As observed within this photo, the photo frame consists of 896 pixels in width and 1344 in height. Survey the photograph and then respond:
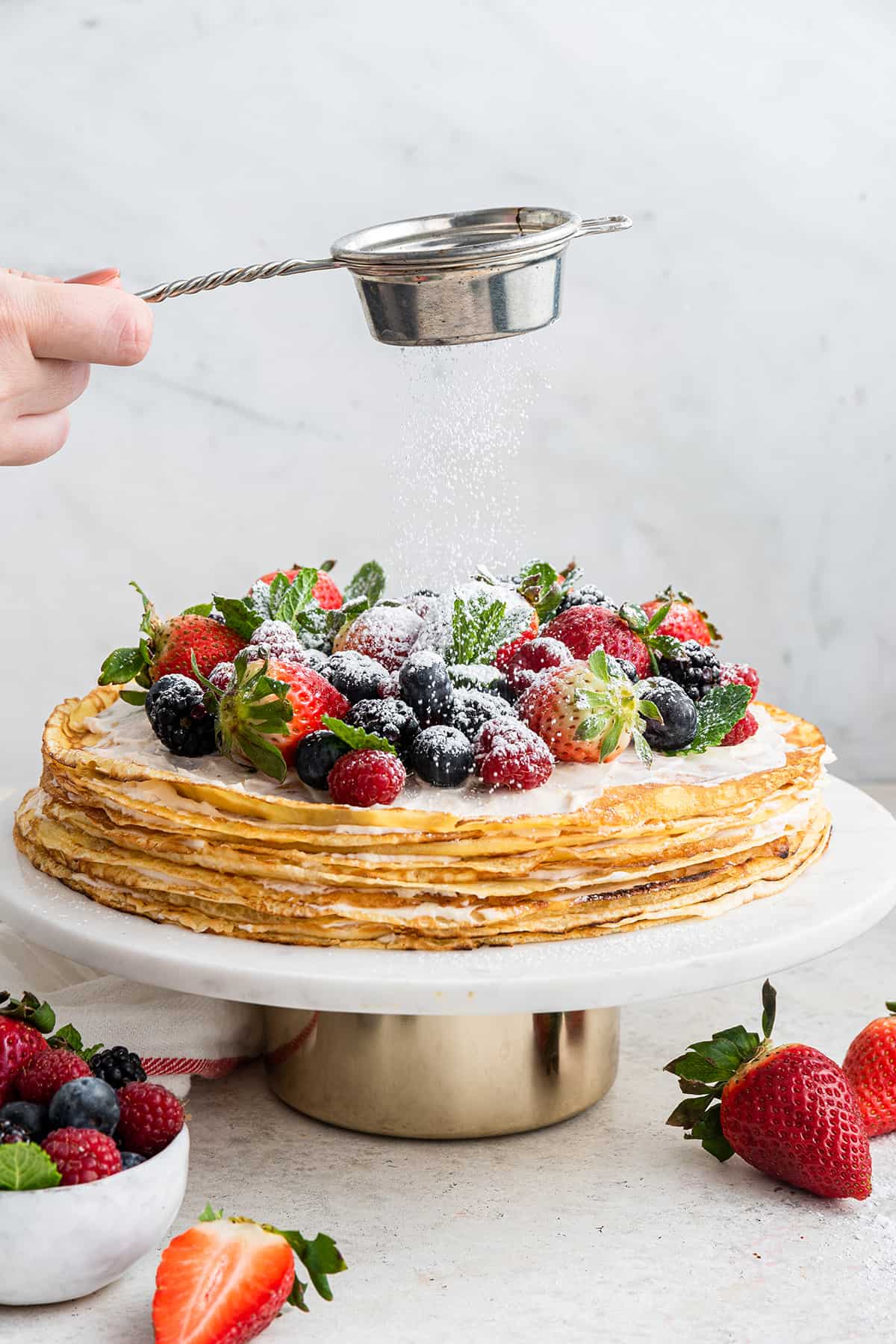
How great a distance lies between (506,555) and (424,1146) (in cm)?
191

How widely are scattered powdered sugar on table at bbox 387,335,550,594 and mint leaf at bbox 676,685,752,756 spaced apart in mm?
1522

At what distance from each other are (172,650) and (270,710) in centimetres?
34

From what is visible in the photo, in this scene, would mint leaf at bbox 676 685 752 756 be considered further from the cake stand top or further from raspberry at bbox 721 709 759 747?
the cake stand top

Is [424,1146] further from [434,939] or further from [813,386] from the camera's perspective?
[813,386]

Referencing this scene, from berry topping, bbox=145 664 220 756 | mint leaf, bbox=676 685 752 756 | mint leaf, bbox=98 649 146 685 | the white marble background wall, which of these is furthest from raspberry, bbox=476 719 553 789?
the white marble background wall

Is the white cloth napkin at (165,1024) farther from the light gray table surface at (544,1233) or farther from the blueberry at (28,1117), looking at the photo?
the blueberry at (28,1117)

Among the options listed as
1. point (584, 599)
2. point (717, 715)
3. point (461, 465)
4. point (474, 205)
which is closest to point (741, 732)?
point (717, 715)

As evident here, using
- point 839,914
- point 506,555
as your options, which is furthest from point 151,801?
point 506,555

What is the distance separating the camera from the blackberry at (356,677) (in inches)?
75.0

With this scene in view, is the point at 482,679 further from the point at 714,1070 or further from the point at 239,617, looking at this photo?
the point at 714,1070

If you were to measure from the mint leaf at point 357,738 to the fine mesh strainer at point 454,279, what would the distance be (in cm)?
52

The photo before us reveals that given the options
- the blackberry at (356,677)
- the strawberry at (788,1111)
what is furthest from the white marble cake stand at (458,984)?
the blackberry at (356,677)

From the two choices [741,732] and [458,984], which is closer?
[458,984]

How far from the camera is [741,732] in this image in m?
2.00
